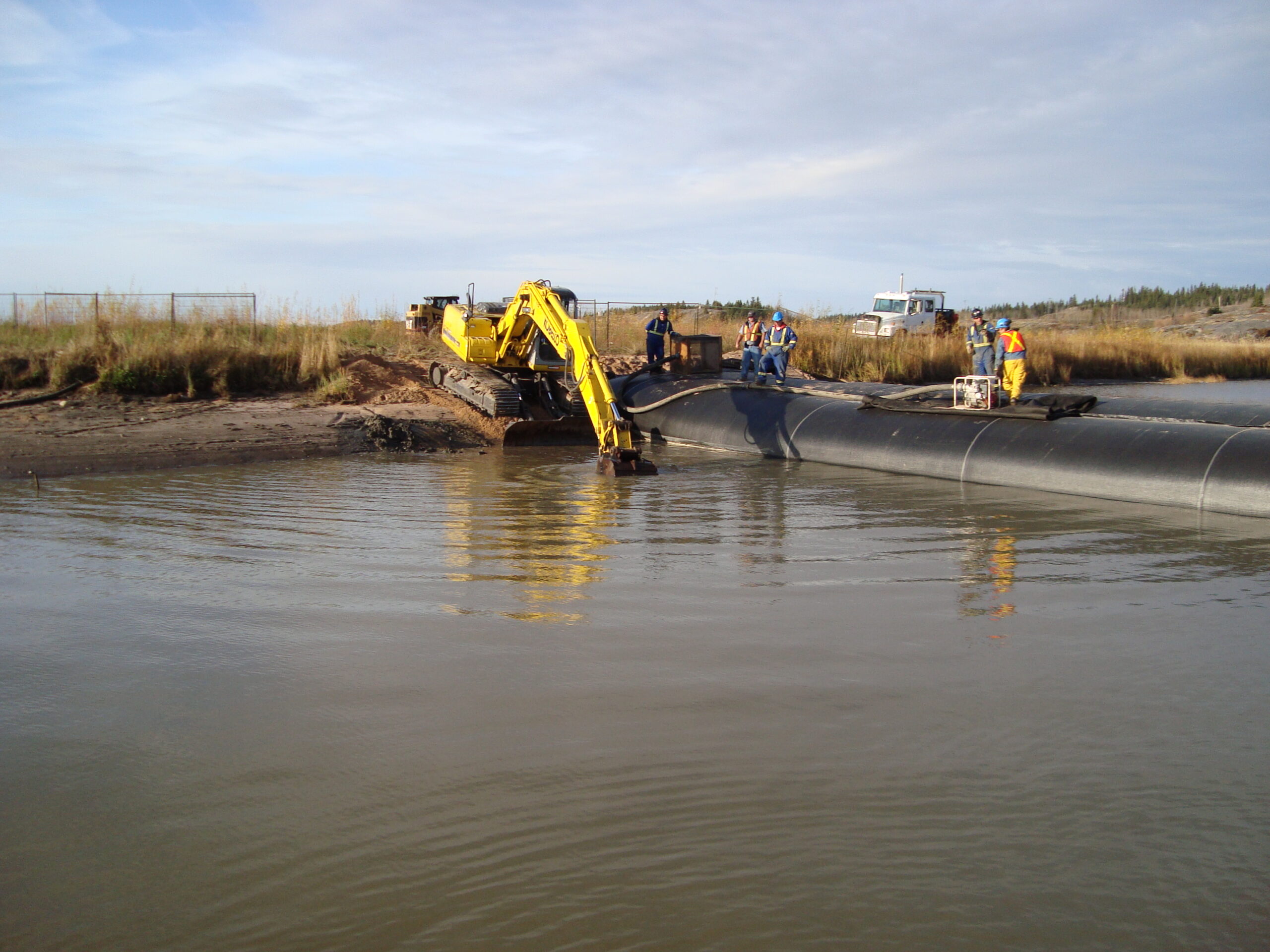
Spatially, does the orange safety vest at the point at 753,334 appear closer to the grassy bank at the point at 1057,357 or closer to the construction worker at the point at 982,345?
the construction worker at the point at 982,345

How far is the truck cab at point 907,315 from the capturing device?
3831 centimetres

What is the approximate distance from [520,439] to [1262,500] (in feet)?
35.5

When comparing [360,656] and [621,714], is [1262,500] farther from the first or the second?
[360,656]

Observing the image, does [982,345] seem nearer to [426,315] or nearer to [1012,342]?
[1012,342]

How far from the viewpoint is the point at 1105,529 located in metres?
10.3

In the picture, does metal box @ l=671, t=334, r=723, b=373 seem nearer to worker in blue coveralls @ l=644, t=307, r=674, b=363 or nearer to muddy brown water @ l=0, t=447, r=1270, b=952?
worker in blue coveralls @ l=644, t=307, r=674, b=363


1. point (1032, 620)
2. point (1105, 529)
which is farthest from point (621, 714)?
Answer: point (1105, 529)

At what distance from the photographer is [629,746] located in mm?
4805

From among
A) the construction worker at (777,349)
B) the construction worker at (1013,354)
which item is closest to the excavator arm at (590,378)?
the construction worker at (777,349)

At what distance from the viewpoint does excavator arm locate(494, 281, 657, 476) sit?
14024 mm

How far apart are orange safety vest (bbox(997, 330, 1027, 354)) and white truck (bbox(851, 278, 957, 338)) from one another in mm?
21787

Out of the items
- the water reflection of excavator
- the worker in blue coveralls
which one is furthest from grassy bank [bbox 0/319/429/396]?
the water reflection of excavator

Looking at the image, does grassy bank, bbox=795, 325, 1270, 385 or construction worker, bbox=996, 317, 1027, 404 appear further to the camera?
grassy bank, bbox=795, 325, 1270, 385

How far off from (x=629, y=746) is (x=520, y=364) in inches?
580
